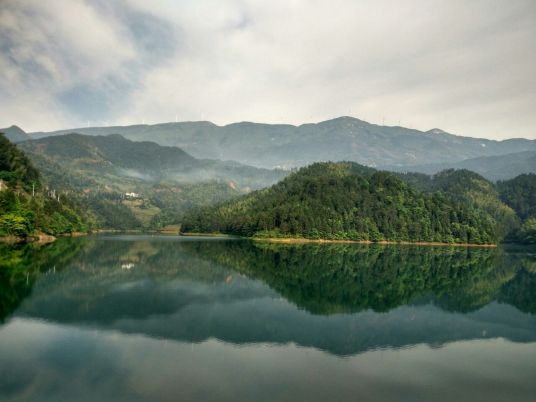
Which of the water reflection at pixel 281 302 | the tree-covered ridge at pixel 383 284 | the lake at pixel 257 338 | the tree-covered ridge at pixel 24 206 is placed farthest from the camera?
the tree-covered ridge at pixel 24 206

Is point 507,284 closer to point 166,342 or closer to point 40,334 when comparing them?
point 166,342

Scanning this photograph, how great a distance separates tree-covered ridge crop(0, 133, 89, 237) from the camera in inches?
4592

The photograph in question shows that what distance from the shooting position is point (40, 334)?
30719 millimetres

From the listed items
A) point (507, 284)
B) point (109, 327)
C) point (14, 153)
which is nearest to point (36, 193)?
point (14, 153)

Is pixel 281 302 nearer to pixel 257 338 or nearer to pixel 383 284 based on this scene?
pixel 257 338

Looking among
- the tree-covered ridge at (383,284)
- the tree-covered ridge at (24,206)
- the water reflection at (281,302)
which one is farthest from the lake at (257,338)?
the tree-covered ridge at (24,206)

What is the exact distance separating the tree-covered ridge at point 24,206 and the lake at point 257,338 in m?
61.2

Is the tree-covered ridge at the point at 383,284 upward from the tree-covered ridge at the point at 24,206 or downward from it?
downward

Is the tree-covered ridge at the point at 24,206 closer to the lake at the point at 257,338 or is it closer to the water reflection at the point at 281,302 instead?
the water reflection at the point at 281,302

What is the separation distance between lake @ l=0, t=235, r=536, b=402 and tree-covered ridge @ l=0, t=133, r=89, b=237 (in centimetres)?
6118

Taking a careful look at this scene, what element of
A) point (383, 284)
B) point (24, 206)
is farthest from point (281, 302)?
point (24, 206)

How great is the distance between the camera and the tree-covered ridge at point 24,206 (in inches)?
4592

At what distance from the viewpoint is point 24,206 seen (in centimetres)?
12581

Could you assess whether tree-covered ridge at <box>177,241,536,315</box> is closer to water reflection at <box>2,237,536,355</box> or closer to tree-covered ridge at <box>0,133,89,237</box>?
water reflection at <box>2,237,536,355</box>
